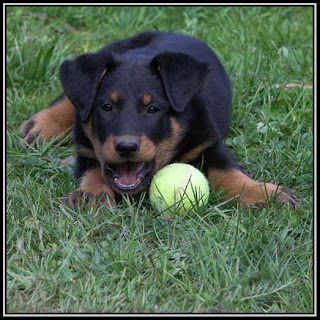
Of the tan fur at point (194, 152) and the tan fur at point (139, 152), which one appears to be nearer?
the tan fur at point (139, 152)

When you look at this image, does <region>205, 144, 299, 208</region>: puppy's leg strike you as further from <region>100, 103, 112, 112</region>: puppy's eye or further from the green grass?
<region>100, 103, 112, 112</region>: puppy's eye

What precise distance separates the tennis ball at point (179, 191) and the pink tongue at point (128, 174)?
4.6 inches

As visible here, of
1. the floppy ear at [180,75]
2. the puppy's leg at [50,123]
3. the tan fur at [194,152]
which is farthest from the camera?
the puppy's leg at [50,123]

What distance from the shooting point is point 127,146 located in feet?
12.1

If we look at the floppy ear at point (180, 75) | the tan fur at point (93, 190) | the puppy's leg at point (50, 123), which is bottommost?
the puppy's leg at point (50, 123)

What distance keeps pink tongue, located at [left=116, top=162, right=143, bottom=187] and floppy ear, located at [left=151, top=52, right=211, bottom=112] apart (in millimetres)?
405

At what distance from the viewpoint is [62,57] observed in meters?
6.11

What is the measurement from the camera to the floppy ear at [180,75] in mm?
3975

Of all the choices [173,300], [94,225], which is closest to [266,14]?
[94,225]

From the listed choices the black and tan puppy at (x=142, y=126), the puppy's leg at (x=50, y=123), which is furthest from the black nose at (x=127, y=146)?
the puppy's leg at (x=50, y=123)

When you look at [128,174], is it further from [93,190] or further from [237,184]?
[237,184]

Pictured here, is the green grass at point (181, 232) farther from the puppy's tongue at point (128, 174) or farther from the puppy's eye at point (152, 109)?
the puppy's eye at point (152, 109)

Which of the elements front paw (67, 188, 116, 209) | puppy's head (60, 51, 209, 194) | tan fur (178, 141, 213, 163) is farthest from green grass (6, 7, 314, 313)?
tan fur (178, 141, 213, 163)

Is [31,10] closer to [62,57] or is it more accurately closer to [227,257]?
[62,57]
